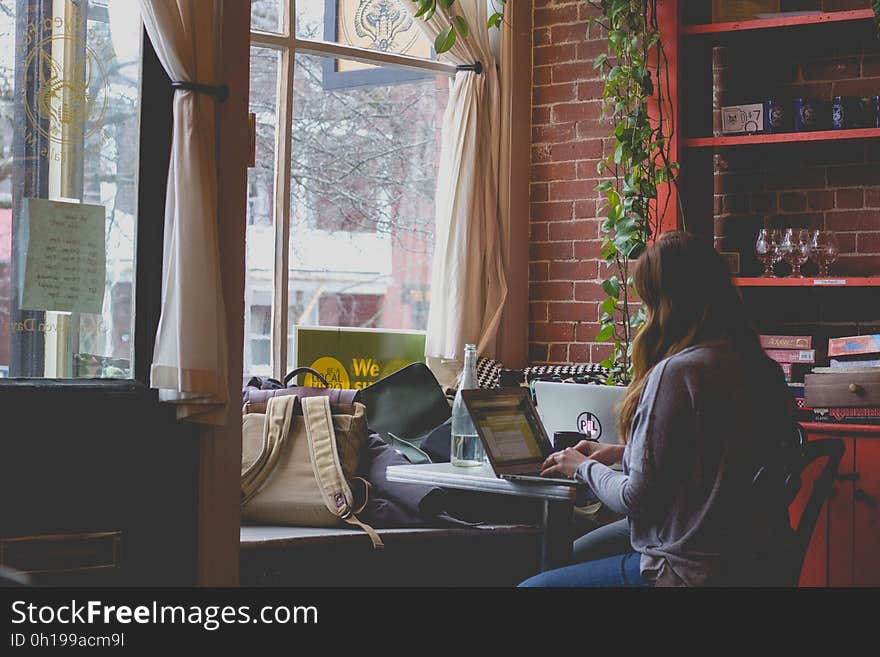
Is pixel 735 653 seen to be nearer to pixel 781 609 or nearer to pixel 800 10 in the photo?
pixel 781 609

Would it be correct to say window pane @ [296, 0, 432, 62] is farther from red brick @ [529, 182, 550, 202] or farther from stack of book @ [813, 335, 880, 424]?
stack of book @ [813, 335, 880, 424]

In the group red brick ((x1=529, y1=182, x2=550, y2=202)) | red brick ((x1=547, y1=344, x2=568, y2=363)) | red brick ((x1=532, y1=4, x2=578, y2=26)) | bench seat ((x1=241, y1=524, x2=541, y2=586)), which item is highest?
red brick ((x1=532, y1=4, x2=578, y2=26))

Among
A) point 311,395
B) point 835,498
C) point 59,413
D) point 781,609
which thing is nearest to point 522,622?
point 781,609

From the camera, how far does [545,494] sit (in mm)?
2371

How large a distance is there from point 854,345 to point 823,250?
0.39 m

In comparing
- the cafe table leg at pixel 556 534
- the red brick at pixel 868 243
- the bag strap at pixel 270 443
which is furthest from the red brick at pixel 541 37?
the cafe table leg at pixel 556 534

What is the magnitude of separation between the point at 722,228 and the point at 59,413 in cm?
258

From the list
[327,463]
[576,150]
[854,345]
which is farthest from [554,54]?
[327,463]

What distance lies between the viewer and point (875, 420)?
3395mm

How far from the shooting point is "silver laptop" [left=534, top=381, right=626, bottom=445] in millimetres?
2844

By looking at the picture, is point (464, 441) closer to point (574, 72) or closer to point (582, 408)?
point (582, 408)

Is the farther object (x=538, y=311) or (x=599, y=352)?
(x=538, y=311)

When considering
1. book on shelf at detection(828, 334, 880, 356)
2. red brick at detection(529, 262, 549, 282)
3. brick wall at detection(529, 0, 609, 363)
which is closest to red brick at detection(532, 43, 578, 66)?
brick wall at detection(529, 0, 609, 363)

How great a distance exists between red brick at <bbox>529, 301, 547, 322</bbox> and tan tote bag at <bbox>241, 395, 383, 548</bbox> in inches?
55.0
